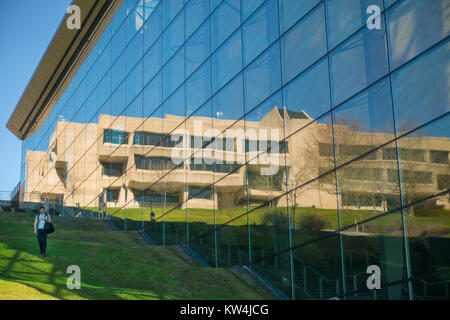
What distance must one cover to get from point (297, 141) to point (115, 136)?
58.3ft

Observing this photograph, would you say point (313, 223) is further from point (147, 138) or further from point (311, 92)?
point (147, 138)

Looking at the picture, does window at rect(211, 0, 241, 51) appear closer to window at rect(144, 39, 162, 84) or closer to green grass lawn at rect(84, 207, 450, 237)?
window at rect(144, 39, 162, 84)

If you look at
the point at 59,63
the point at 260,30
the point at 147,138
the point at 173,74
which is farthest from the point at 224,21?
the point at 59,63

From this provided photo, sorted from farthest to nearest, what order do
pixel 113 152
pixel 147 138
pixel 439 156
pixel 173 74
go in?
pixel 113 152, pixel 147 138, pixel 173 74, pixel 439 156

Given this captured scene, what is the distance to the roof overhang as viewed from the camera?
37750 mm

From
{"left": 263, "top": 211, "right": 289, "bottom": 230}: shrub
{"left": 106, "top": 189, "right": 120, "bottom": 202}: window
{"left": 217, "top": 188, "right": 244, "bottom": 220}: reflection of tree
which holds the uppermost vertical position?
{"left": 106, "top": 189, "right": 120, "bottom": 202}: window

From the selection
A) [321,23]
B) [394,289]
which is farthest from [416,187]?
[321,23]

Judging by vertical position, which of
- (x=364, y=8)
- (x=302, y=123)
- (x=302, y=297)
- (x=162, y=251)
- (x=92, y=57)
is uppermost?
(x=92, y=57)

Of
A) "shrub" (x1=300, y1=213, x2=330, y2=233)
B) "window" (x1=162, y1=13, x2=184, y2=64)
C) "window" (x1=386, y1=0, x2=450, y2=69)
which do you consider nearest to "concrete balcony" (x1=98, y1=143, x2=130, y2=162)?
"window" (x1=162, y1=13, x2=184, y2=64)

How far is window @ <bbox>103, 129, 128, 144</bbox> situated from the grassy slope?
10.6 meters

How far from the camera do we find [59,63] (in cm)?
4497

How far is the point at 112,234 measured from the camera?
85.5 ft

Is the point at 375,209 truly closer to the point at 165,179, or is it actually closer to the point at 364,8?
the point at 364,8

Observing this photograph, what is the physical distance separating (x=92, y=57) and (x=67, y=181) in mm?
9142
